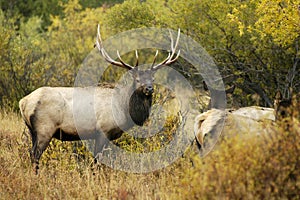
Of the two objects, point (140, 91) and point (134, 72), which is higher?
point (134, 72)

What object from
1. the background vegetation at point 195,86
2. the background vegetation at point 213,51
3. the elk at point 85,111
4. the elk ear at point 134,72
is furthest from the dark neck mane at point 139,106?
the background vegetation at point 213,51

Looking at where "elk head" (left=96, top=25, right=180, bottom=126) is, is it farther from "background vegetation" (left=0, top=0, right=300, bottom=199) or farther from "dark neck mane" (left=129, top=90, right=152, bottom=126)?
"background vegetation" (left=0, top=0, right=300, bottom=199)

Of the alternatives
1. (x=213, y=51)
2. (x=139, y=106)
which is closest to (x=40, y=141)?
(x=139, y=106)

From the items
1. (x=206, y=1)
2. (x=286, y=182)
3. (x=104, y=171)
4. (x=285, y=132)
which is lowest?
(x=104, y=171)

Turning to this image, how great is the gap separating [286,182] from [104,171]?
3.53m

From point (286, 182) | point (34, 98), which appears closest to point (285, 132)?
point (286, 182)

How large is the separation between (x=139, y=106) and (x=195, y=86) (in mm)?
5574

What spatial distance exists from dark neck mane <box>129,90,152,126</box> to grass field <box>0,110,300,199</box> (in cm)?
89

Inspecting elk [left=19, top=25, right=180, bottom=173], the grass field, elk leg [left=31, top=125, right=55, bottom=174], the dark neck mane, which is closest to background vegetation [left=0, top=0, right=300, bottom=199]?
the grass field

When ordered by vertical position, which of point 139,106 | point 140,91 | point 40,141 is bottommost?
point 40,141

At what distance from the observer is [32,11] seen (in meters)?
26.7

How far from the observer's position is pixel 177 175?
7090mm

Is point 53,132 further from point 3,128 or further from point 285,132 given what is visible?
point 285,132

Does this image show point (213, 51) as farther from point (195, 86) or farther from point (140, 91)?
point (140, 91)
